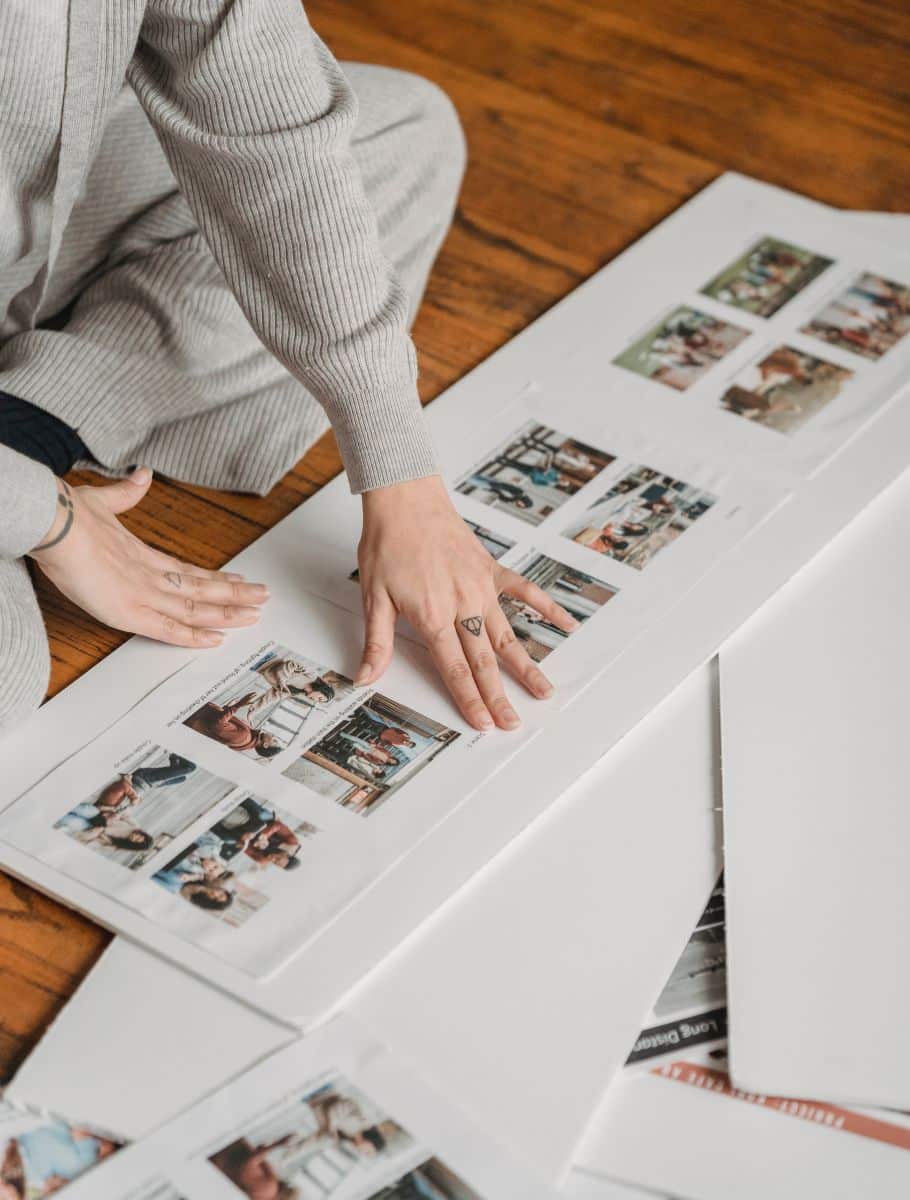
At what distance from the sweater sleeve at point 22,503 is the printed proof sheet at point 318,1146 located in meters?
0.38

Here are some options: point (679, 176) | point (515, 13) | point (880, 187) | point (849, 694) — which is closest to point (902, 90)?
point (880, 187)

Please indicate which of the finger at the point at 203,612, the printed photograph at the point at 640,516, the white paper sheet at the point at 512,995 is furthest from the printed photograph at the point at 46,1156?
the printed photograph at the point at 640,516

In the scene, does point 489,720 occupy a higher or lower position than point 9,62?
lower

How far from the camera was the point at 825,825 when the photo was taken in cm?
100

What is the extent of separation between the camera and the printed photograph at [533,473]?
124 cm

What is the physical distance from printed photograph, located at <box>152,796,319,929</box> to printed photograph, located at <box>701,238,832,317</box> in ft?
2.47

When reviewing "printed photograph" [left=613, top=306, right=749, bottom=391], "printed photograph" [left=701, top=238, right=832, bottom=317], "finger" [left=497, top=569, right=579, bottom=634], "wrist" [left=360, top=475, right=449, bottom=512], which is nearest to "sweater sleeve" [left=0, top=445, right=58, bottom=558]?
"wrist" [left=360, top=475, right=449, bottom=512]

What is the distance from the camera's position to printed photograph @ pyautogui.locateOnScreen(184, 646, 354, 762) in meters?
1.04

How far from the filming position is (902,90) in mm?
1822

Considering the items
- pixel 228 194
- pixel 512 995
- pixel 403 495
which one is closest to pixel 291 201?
pixel 228 194

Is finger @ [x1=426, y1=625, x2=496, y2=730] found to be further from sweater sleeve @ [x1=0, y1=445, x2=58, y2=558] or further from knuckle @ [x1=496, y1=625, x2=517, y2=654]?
sweater sleeve @ [x1=0, y1=445, x2=58, y2=558]

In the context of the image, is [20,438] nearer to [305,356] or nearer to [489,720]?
[305,356]

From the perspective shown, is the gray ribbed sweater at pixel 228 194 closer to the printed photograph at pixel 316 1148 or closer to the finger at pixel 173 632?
the finger at pixel 173 632

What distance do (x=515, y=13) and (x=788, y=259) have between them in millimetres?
634
